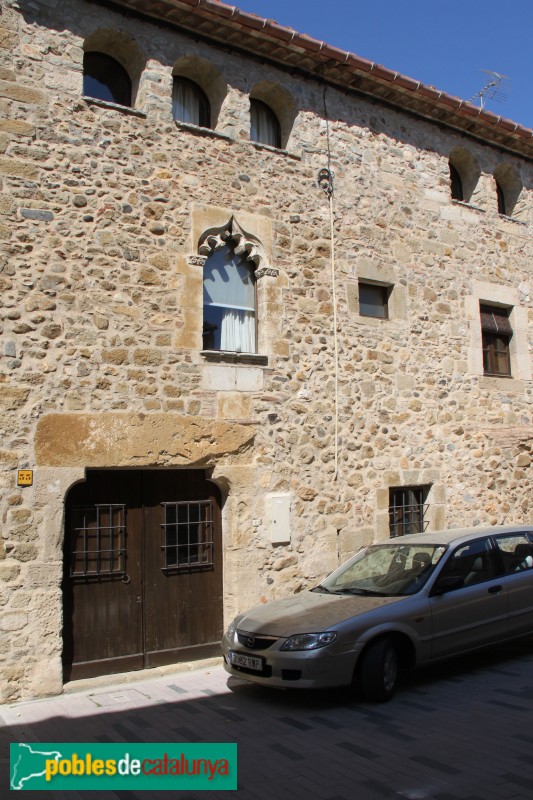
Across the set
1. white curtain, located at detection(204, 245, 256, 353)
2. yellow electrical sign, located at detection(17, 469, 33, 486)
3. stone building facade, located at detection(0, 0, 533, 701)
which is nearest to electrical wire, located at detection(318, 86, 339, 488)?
stone building facade, located at detection(0, 0, 533, 701)

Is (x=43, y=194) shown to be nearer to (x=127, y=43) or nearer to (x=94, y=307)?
(x=94, y=307)

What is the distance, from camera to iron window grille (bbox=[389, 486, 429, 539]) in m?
9.46

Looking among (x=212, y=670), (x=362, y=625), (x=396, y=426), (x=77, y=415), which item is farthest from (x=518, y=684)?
(x=77, y=415)

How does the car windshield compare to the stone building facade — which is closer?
the car windshield

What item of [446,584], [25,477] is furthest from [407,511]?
[25,477]

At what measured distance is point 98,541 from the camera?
7.24 meters

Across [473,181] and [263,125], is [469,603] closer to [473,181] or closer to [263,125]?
[263,125]

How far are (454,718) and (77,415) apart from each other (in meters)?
4.40

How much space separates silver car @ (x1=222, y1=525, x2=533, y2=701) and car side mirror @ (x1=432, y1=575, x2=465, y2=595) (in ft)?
0.04

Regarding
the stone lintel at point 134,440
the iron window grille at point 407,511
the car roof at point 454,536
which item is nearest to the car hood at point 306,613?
the car roof at point 454,536

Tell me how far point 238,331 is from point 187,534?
2.50 meters

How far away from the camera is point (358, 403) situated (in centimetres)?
907

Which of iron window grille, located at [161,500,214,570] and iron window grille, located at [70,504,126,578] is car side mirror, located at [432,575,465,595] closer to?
iron window grille, located at [161,500,214,570]

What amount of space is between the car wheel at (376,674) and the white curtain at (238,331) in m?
3.85
